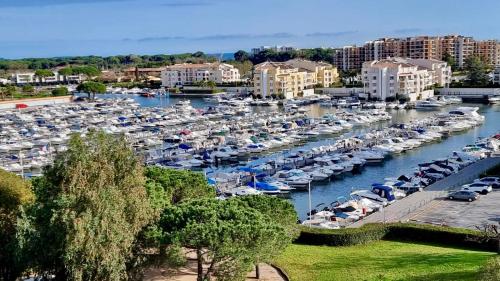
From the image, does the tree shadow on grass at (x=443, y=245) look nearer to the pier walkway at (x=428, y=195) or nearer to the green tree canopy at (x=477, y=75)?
the pier walkway at (x=428, y=195)

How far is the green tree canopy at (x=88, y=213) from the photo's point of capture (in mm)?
12945

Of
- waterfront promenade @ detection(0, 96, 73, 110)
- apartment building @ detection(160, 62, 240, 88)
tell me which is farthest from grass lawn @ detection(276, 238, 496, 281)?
apartment building @ detection(160, 62, 240, 88)

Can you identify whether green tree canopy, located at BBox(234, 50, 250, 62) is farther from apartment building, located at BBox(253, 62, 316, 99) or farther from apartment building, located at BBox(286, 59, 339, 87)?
apartment building, located at BBox(253, 62, 316, 99)

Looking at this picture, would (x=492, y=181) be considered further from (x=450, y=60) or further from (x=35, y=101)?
(x=450, y=60)

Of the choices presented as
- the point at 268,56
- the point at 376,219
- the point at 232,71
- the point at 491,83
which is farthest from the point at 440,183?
the point at 268,56

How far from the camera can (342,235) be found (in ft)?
65.9

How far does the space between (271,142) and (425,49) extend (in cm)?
6472

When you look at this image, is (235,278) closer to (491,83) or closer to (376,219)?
(376,219)

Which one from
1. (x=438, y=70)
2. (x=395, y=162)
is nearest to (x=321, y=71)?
(x=438, y=70)

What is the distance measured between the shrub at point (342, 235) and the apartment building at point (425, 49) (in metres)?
88.0

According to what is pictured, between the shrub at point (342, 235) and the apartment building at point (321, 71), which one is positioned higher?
the apartment building at point (321, 71)

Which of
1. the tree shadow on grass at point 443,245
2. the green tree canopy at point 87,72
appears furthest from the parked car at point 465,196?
the green tree canopy at point 87,72

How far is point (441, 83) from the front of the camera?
8506cm

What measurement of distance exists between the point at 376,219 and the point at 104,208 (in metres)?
15.0
